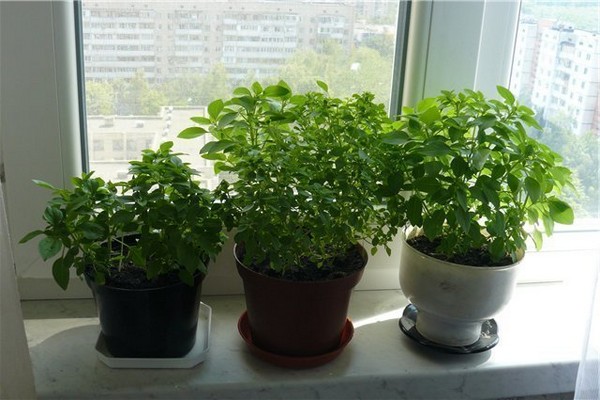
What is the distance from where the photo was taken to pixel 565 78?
1.29m

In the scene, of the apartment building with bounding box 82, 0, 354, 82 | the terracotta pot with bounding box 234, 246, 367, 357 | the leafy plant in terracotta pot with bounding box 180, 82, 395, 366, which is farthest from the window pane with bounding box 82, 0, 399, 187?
the terracotta pot with bounding box 234, 246, 367, 357

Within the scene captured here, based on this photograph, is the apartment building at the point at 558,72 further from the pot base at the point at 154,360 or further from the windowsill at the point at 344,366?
the pot base at the point at 154,360

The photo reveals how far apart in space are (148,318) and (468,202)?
550 mm

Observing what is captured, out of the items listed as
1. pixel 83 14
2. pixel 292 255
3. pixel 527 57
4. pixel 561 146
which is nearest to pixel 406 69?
pixel 527 57

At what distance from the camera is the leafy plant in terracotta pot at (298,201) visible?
0.93 metres

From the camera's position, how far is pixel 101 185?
972 mm

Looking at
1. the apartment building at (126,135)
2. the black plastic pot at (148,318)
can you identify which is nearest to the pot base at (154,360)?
the black plastic pot at (148,318)

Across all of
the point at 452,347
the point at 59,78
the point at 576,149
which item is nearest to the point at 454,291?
the point at 452,347

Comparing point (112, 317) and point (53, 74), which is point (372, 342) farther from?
point (53, 74)

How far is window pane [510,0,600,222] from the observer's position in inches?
49.1

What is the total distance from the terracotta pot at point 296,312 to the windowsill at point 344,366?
5 centimetres

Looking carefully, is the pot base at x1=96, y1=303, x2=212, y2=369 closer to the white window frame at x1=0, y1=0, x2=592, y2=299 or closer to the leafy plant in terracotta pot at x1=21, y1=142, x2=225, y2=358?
the leafy plant in terracotta pot at x1=21, y1=142, x2=225, y2=358

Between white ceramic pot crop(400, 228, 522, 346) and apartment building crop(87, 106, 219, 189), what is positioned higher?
apartment building crop(87, 106, 219, 189)

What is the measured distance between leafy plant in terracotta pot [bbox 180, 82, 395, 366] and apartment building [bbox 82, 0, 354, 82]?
0.21 m
